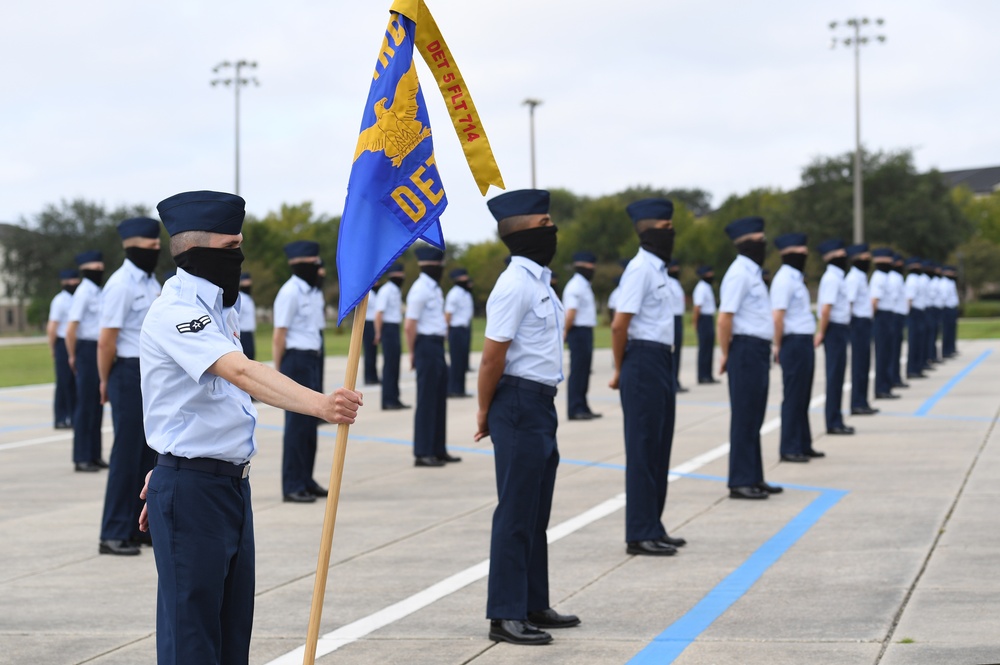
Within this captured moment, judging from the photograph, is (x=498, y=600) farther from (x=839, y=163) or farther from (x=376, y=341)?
(x=839, y=163)

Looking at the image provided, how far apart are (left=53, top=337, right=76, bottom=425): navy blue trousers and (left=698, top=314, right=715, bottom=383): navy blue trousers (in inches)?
435

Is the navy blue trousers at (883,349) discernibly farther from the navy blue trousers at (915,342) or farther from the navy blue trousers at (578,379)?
the navy blue trousers at (578,379)

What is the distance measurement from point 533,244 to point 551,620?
189 centimetres

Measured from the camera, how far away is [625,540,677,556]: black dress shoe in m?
7.89

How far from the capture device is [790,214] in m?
76.8

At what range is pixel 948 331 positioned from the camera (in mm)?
28516

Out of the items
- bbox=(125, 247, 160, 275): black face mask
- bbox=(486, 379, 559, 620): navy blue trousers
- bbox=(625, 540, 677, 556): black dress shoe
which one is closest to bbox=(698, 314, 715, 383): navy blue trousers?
bbox=(625, 540, 677, 556): black dress shoe

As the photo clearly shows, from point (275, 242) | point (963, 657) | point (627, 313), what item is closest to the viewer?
point (963, 657)

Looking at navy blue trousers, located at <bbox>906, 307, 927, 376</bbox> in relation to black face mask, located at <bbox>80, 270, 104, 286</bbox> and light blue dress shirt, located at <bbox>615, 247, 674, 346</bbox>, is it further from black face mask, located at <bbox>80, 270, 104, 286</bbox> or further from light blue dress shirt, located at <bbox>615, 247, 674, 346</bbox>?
light blue dress shirt, located at <bbox>615, 247, 674, 346</bbox>

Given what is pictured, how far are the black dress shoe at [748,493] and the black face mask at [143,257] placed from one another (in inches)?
188

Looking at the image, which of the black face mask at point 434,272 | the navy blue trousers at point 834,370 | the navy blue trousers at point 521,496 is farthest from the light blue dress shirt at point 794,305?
the navy blue trousers at point 521,496

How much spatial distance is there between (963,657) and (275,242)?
264ft

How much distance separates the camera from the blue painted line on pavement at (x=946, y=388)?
17.1 metres

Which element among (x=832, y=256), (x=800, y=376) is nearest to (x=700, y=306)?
(x=832, y=256)
